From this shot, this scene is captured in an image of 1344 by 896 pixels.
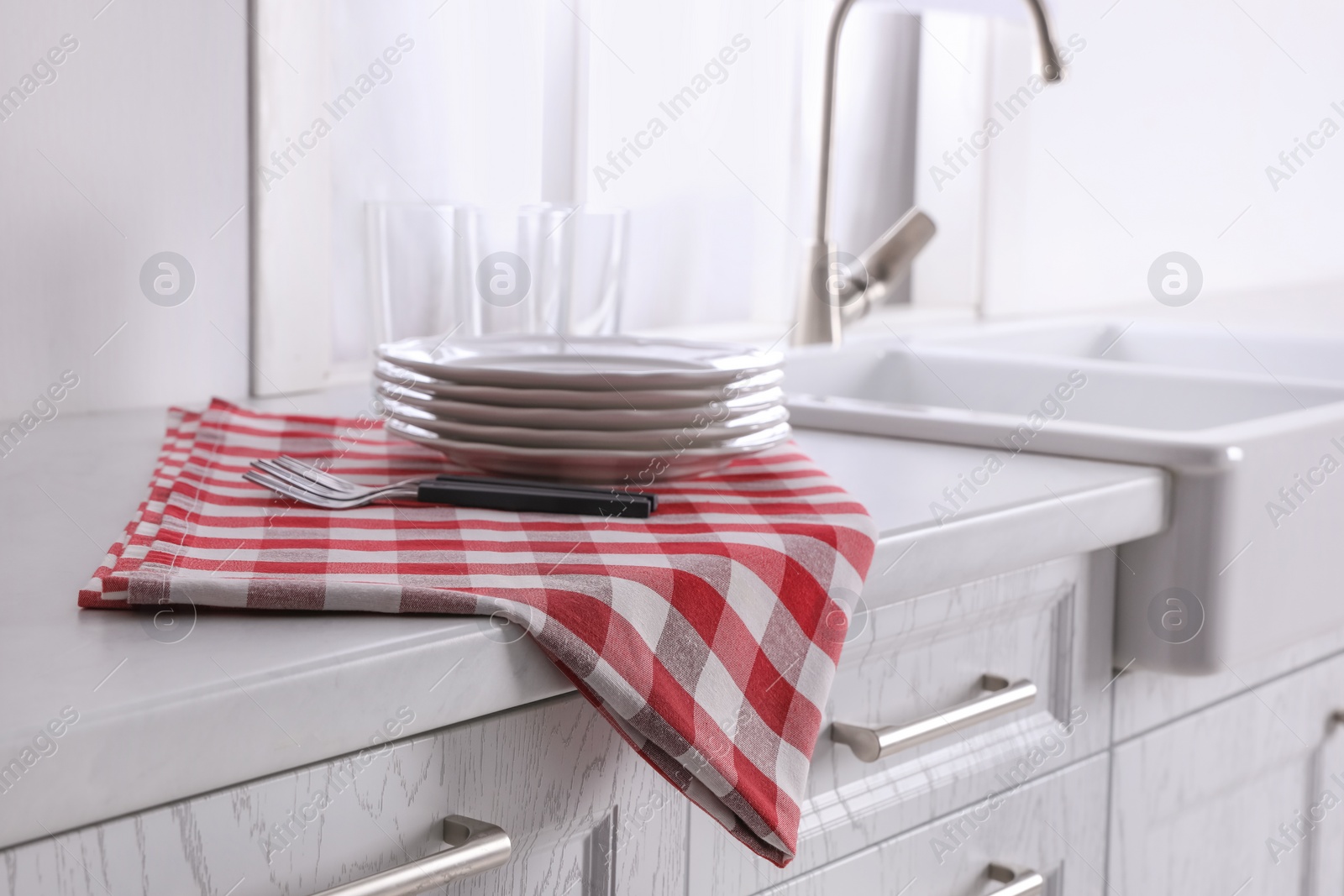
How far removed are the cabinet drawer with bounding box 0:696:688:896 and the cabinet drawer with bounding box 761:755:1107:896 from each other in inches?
4.4

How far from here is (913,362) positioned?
1398 mm

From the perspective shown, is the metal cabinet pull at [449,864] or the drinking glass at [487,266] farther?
the drinking glass at [487,266]

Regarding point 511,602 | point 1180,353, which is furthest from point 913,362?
point 511,602

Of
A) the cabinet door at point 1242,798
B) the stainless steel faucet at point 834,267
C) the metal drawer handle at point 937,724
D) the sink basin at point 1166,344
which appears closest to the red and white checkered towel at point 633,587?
the metal drawer handle at point 937,724

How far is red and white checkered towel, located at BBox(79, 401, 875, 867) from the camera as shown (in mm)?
516

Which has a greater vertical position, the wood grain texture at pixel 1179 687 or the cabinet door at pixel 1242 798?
the wood grain texture at pixel 1179 687

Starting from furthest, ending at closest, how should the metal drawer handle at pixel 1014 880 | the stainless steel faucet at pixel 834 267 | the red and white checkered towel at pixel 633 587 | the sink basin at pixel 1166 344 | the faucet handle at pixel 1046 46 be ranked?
the sink basin at pixel 1166 344
the stainless steel faucet at pixel 834 267
the faucet handle at pixel 1046 46
the metal drawer handle at pixel 1014 880
the red and white checkered towel at pixel 633 587

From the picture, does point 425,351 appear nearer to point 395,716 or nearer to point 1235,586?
point 395,716

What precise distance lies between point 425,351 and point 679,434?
19 cm

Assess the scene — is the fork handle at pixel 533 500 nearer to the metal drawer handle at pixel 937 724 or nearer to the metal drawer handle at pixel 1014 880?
the metal drawer handle at pixel 937 724

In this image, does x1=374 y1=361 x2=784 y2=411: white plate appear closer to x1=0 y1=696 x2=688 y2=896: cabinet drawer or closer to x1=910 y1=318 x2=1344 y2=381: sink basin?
x1=0 y1=696 x2=688 y2=896: cabinet drawer

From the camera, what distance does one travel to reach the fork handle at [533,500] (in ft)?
2.20

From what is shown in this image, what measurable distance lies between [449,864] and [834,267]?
103 cm

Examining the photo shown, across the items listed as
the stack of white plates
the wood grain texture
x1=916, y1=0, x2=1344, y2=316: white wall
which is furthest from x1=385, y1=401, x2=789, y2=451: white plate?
x1=916, y1=0, x2=1344, y2=316: white wall
